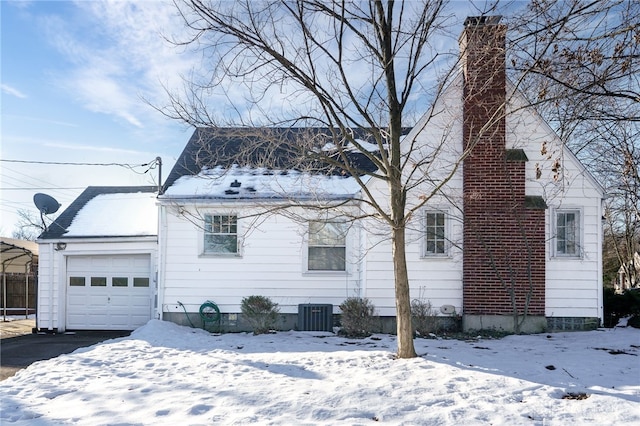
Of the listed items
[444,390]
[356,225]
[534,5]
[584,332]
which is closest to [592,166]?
[584,332]

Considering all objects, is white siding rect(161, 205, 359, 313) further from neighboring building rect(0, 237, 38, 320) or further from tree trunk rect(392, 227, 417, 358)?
neighboring building rect(0, 237, 38, 320)

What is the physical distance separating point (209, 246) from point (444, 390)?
7531mm

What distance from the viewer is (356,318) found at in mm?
10672

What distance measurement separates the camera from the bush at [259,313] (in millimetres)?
11133

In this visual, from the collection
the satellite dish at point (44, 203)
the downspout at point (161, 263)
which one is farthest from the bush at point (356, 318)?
the satellite dish at point (44, 203)

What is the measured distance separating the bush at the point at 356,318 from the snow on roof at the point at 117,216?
5925 millimetres

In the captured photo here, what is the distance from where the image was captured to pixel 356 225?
38.2ft

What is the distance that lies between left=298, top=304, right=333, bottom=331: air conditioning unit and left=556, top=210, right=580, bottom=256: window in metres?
5.45

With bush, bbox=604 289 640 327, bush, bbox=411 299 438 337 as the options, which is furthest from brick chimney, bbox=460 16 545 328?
bush, bbox=604 289 640 327

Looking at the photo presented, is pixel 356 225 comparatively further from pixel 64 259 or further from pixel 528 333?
pixel 64 259

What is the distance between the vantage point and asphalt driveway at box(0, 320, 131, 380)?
9.20 m

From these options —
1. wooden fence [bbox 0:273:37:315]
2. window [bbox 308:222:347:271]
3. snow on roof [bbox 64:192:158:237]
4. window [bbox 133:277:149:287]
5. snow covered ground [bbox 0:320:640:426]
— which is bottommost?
wooden fence [bbox 0:273:37:315]

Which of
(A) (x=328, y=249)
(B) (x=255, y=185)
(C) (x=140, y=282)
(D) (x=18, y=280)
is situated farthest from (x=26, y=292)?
(A) (x=328, y=249)

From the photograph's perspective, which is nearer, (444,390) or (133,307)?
(444,390)
